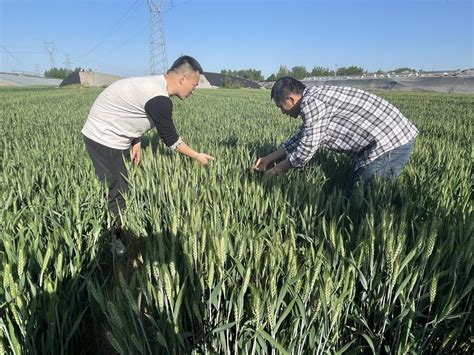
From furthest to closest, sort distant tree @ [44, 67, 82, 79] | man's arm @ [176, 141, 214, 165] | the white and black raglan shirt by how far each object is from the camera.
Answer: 1. distant tree @ [44, 67, 82, 79]
2. man's arm @ [176, 141, 214, 165]
3. the white and black raglan shirt

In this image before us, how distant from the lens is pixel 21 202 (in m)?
2.20

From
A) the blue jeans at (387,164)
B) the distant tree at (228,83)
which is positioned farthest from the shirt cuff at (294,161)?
the distant tree at (228,83)

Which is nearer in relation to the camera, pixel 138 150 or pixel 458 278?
pixel 458 278

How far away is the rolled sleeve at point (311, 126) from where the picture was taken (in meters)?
2.15

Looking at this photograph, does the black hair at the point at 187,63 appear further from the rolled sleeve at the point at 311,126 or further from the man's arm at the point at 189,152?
the rolled sleeve at the point at 311,126

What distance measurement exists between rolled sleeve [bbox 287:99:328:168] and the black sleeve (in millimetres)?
846

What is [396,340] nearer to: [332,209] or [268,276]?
[268,276]

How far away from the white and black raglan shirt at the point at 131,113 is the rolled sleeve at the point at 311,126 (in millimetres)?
Result: 843

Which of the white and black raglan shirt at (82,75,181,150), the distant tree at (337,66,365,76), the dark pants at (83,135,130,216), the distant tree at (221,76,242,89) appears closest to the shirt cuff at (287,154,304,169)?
the white and black raglan shirt at (82,75,181,150)

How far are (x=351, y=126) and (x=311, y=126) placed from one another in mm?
382

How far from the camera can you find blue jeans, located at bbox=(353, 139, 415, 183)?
7.99 feet

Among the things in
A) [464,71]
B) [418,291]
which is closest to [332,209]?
[418,291]

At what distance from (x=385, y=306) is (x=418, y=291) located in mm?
246

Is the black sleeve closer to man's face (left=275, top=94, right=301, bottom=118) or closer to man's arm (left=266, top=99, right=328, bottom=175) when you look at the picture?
man's face (left=275, top=94, right=301, bottom=118)
